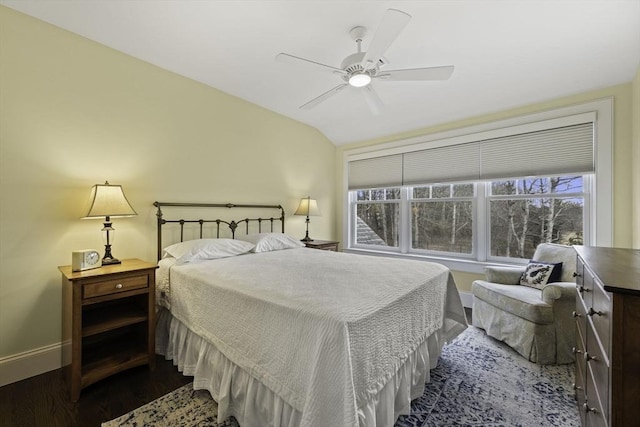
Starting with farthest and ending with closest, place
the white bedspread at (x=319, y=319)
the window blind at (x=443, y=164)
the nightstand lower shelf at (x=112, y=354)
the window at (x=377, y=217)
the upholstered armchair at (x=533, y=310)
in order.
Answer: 1. the window at (x=377, y=217)
2. the window blind at (x=443, y=164)
3. the upholstered armchair at (x=533, y=310)
4. the nightstand lower shelf at (x=112, y=354)
5. the white bedspread at (x=319, y=319)

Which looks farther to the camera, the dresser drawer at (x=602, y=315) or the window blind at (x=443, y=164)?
the window blind at (x=443, y=164)

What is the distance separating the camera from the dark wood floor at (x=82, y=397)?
1621 millimetres

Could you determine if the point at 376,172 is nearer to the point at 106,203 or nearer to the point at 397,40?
the point at 397,40

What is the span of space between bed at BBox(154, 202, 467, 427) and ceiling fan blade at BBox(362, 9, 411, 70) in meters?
1.52

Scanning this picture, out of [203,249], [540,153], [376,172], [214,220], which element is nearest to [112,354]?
[203,249]

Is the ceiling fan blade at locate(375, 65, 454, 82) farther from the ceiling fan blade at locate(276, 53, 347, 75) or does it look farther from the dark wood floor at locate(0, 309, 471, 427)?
the dark wood floor at locate(0, 309, 471, 427)

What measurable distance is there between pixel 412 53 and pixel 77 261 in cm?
315

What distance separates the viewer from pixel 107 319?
2.04 meters

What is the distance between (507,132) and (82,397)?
457 cm

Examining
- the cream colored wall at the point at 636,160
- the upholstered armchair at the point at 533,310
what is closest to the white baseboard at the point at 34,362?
the upholstered armchair at the point at 533,310

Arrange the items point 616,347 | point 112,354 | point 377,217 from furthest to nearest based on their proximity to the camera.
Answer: point 377,217 < point 112,354 < point 616,347

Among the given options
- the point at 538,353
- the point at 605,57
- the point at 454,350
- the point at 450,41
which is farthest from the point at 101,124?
the point at 605,57

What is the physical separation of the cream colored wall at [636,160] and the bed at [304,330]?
1.76m

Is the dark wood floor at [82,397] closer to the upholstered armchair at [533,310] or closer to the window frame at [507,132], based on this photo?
the upholstered armchair at [533,310]
